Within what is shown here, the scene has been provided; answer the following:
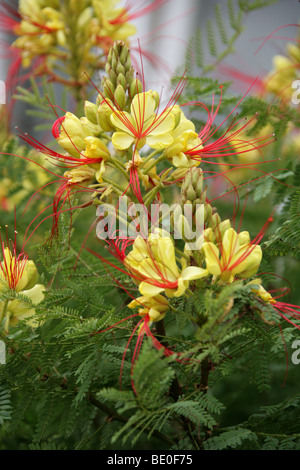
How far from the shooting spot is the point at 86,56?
83.1 inches

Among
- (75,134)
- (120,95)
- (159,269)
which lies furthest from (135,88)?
(159,269)

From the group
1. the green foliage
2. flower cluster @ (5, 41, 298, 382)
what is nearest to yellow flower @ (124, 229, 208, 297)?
flower cluster @ (5, 41, 298, 382)

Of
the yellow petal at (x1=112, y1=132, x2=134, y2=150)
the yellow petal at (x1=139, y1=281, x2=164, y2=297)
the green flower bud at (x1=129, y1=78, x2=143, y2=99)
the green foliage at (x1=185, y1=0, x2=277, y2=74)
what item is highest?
the green foliage at (x1=185, y1=0, x2=277, y2=74)

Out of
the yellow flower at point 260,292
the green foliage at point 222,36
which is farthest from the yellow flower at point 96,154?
the green foliage at point 222,36

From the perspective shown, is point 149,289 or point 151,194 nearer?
point 149,289

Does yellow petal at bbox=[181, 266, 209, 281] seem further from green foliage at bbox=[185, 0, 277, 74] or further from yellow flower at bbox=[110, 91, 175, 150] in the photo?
green foliage at bbox=[185, 0, 277, 74]

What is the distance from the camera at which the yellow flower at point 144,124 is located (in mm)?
1235

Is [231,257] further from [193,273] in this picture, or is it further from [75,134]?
[75,134]

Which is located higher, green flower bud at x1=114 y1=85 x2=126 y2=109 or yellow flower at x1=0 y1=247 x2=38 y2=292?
green flower bud at x1=114 y1=85 x2=126 y2=109

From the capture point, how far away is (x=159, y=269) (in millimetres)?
1090

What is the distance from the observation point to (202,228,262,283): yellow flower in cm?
108

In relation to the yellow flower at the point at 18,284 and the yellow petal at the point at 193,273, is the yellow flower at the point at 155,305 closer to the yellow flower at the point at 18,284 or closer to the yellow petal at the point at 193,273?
the yellow petal at the point at 193,273

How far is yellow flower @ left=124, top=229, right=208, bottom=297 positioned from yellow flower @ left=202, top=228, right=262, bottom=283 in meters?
0.04

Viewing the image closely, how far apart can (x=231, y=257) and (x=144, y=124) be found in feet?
1.14
